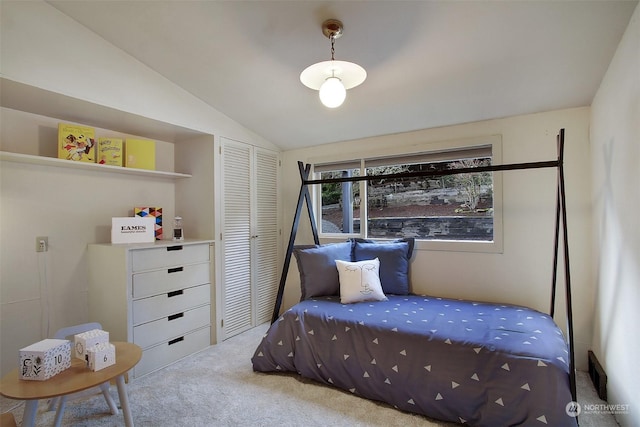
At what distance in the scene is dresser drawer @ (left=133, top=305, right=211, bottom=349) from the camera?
2.29 m

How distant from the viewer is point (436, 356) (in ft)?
5.80

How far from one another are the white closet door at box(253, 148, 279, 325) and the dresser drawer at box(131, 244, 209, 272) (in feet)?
2.30

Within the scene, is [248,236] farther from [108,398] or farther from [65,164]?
[108,398]

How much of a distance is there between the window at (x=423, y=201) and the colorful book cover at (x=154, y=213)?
1718mm

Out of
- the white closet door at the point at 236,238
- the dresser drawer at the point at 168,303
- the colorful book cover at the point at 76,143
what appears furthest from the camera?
the white closet door at the point at 236,238

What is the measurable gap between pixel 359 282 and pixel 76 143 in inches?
98.0

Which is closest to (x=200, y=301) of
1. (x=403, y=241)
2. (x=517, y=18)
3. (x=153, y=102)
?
(x=153, y=102)

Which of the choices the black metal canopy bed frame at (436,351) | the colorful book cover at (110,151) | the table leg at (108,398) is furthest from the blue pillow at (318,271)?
the colorful book cover at (110,151)

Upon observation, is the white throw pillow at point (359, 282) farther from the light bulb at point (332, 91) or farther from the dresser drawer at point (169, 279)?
the light bulb at point (332, 91)

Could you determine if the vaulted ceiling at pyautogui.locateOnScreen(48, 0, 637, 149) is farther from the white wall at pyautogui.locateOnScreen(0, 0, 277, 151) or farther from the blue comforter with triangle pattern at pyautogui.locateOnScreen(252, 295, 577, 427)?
the blue comforter with triangle pattern at pyautogui.locateOnScreen(252, 295, 577, 427)

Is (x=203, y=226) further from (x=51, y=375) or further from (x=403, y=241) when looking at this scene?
(x=403, y=241)

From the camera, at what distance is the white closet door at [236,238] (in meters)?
3.01

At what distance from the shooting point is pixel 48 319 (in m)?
2.29

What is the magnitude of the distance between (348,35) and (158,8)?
3.92ft
